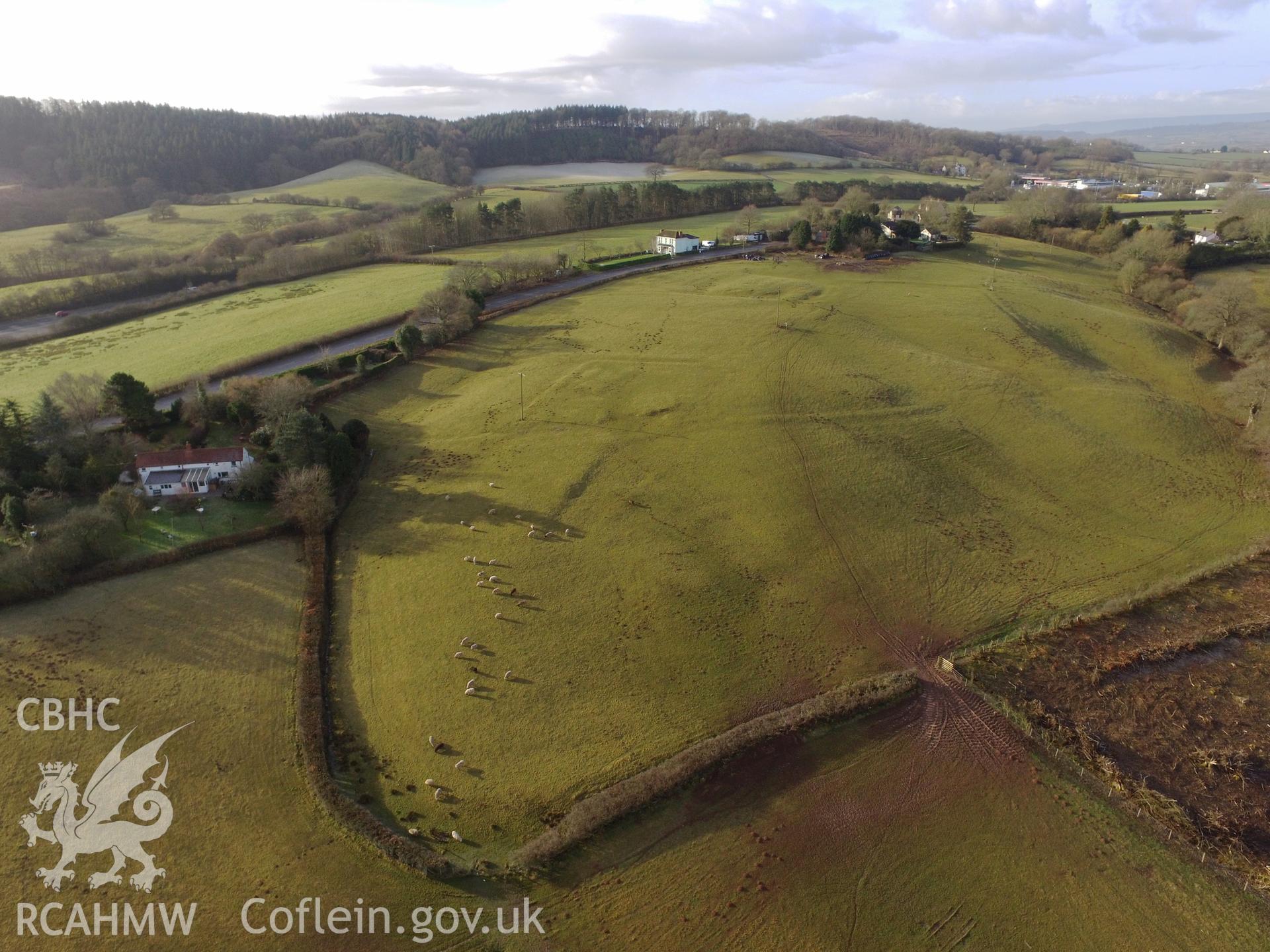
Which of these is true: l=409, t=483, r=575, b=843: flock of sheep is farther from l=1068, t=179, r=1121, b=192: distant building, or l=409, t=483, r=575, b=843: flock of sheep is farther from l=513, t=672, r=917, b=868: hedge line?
l=1068, t=179, r=1121, b=192: distant building

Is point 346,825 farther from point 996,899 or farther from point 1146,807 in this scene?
point 1146,807

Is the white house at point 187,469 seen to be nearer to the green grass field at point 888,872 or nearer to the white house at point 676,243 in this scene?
Result: the green grass field at point 888,872

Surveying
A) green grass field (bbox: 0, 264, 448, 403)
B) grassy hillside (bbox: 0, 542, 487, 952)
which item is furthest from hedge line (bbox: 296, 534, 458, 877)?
green grass field (bbox: 0, 264, 448, 403)

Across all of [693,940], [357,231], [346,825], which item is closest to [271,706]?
[346,825]

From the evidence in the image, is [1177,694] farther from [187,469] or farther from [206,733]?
[187,469]

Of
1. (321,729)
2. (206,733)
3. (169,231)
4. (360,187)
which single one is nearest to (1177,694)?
(321,729)
